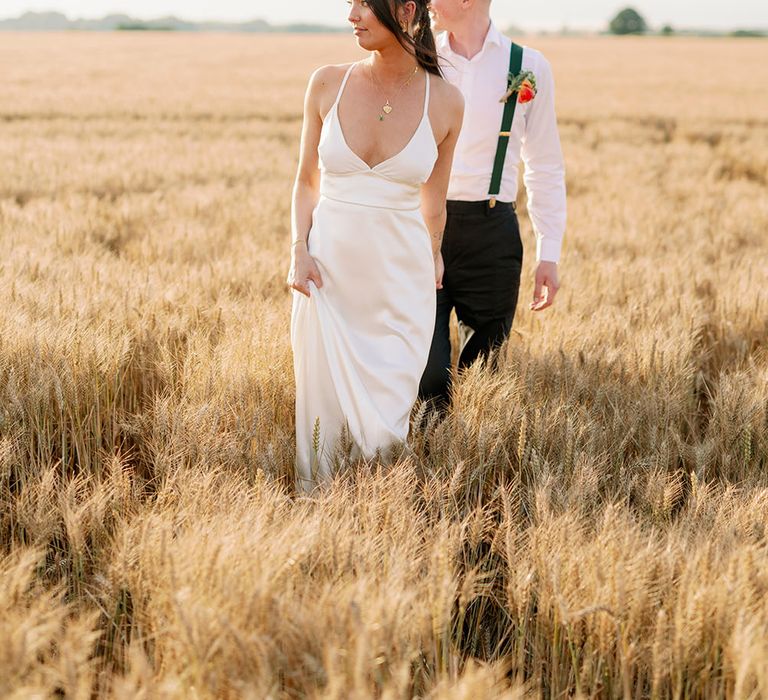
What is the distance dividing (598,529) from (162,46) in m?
51.1

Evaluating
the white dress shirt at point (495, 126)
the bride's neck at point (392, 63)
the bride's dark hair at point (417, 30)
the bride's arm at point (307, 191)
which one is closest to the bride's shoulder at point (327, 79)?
the bride's arm at point (307, 191)

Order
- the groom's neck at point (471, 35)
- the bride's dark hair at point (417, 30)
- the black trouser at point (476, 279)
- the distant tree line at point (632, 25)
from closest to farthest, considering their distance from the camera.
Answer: the bride's dark hair at point (417, 30) < the groom's neck at point (471, 35) < the black trouser at point (476, 279) < the distant tree line at point (632, 25)

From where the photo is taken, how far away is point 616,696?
1532 mm

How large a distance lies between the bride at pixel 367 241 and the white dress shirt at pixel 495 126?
382 millimetres

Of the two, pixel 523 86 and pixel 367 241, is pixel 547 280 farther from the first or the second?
pixel 367 241

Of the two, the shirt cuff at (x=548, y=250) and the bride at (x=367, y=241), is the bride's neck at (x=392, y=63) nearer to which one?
the bride at (x=367, y=241)

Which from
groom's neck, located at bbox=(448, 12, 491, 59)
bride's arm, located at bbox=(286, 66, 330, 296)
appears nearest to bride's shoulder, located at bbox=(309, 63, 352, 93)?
bride's arm, located at bbox=(286, 66, 330, 296)

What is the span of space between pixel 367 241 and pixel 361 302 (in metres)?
0.19

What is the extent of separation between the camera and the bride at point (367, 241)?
2.44m

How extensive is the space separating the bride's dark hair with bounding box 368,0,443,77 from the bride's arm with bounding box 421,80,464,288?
81 millimetres

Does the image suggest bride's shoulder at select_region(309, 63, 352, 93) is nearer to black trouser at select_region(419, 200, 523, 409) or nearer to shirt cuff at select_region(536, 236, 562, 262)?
black trouser at select_region(419, 200, 523, 409)

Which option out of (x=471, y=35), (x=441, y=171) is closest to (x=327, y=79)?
(x=441, y=171)

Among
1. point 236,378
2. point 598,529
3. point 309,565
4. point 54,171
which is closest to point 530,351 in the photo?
point 236,378

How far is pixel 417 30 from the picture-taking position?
240 centimetres
